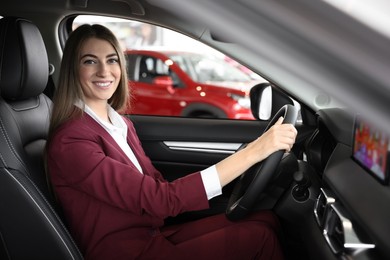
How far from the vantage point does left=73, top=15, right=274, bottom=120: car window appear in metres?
5.12

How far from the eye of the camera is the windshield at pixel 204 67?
549cm

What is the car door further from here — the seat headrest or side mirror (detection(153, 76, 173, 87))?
the seat headrest

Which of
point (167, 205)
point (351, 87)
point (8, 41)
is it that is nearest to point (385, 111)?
point (351, 87)

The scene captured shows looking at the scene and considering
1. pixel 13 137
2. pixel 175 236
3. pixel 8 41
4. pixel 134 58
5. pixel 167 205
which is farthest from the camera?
pixel 134 58

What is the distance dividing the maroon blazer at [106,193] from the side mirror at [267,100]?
71 cm

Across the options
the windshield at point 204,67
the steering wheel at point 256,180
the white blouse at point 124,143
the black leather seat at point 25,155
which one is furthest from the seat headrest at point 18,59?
the windshield at point 204,67

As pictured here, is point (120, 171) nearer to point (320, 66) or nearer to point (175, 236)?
point (175, 236)

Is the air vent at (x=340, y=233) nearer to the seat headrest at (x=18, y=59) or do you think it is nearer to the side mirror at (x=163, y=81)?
the seat headrest at (x=18, y=59)

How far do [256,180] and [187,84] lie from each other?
3.88 m

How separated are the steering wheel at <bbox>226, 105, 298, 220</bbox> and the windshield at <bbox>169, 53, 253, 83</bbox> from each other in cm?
368

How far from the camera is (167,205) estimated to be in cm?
157

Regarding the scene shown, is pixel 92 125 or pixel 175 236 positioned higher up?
pixel 92 125

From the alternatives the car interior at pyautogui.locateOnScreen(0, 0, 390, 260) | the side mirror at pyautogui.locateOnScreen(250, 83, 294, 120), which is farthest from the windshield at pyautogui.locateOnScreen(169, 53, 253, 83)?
the side mirror at pyautogui.locateOnScreen(250, 83, 294, 120)

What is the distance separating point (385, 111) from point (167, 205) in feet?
3.64
